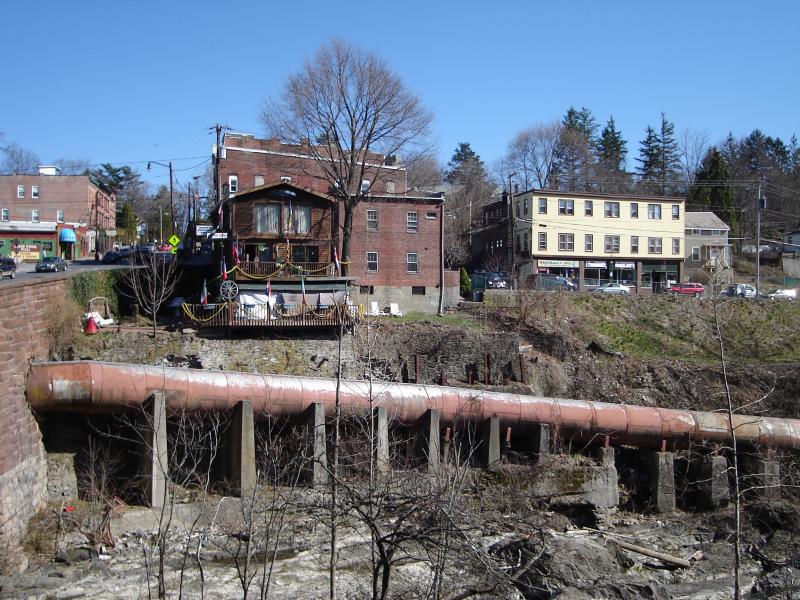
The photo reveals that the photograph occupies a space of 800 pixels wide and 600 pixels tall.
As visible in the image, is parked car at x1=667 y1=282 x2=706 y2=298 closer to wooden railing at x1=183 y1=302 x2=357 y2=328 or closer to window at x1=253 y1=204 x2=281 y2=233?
wooden railing at x1=183 y1=302 x2=357 y2=328

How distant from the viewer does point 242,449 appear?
806 inches

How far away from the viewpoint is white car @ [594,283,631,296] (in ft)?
154

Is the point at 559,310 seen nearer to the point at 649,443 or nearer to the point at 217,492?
the point at 649,443

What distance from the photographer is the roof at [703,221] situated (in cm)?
6300

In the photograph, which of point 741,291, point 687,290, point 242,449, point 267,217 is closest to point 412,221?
point 267,217

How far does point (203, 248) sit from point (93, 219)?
A: 103 feet

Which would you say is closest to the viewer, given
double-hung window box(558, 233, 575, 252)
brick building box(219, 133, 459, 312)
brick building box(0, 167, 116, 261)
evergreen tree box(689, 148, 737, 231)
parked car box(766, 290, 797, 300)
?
brick building box(219, 133, 459, 312)

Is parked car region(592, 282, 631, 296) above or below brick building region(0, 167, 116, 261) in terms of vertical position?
below

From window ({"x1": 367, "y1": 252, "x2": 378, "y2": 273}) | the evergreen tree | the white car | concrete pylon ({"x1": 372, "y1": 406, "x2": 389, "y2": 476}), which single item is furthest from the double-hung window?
concrete pylon ({"x1": 372, "y1": 406, "x2": 389, "y2": 476})

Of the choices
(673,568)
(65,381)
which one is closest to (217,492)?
(65,381)

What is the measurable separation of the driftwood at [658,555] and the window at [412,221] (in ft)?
76.5

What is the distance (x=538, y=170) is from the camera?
7700 cm

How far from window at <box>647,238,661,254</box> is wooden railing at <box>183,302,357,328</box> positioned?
30625 mm

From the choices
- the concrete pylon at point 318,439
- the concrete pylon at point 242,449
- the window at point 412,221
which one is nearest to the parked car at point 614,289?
the window at point 412,221
